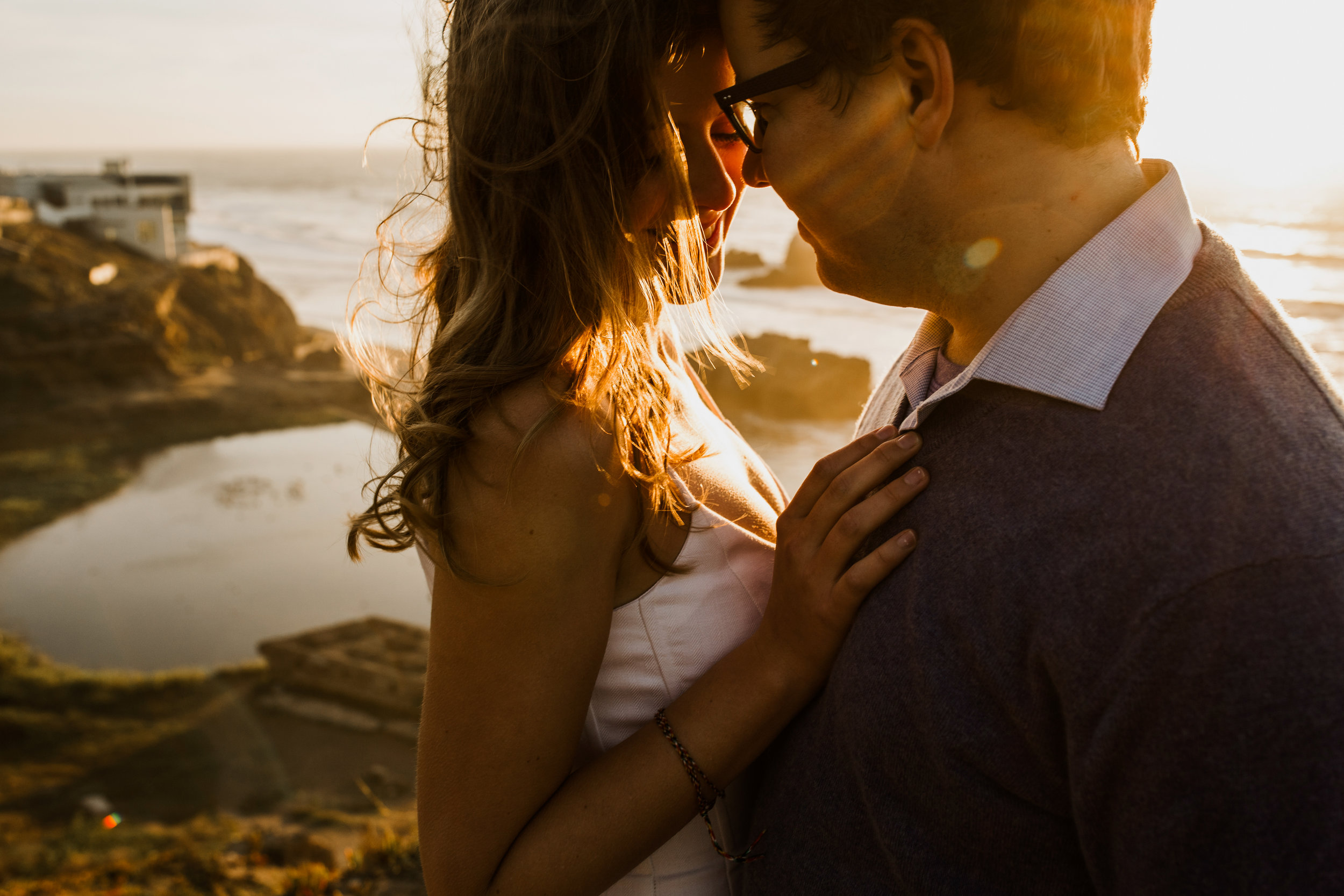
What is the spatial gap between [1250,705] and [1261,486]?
0.26 metres

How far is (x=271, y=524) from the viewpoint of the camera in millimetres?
24078

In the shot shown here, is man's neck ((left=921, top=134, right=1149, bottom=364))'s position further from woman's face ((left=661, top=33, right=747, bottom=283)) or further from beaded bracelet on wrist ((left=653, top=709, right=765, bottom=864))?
beaded bracelet on wrist ((left=653, top=709, right=765, bottom=864))

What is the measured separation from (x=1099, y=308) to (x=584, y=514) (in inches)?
34.7

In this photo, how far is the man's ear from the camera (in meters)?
1.52

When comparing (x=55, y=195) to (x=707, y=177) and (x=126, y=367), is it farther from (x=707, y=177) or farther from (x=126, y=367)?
(x=707, y=177)

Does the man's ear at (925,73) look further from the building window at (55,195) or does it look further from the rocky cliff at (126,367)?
the building window at (55,195)

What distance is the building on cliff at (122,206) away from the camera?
45.6 meters

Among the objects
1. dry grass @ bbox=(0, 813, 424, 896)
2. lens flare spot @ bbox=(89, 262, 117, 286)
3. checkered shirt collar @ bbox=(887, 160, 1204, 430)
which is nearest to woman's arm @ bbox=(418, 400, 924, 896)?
checkered shirt collar @ bbox=(887, 160, 1204, 430)

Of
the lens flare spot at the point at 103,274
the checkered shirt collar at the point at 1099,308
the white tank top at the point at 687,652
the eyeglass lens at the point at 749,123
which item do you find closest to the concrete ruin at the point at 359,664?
the white tank top at the point at 687,652

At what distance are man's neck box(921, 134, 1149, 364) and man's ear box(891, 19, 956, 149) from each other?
118 mm

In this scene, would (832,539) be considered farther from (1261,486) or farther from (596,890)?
(596,890)

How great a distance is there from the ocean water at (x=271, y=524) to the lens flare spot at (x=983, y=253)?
766cm

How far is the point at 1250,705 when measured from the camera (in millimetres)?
1055

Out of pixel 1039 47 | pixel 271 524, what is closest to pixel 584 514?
pixel 1039 47
